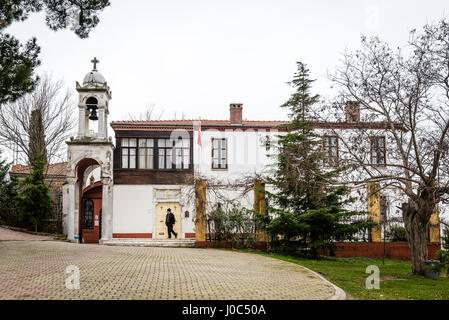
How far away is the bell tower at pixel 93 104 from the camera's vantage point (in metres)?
24.4

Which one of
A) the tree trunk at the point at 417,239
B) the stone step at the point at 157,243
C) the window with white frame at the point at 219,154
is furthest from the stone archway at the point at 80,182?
the tree trunk at the point at 417,239

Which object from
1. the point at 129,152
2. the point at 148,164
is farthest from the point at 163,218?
the point at 129,152

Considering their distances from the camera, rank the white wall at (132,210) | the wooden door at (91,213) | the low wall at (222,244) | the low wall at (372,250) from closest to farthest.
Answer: the low wall at (222,244) → the low wall at (372,250) → the white wall at (132,210) → the wooden door at (91,213)

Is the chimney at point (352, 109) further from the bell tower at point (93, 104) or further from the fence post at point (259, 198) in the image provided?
the bell tower at point (93, 104)

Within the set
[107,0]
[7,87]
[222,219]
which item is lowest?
[222,219]

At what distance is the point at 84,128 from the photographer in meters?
24.5

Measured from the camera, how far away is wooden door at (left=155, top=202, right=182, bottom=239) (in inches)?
1045

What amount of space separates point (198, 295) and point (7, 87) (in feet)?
33.4

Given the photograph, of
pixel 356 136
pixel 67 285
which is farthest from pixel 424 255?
pixel 67 285

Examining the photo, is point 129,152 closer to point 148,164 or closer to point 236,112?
point 148,164

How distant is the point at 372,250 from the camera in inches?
822

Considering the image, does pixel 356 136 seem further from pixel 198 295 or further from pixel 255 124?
pixel 255 124

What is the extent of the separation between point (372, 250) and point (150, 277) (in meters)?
13.5

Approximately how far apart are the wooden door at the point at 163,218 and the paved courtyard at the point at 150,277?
10509 mm
